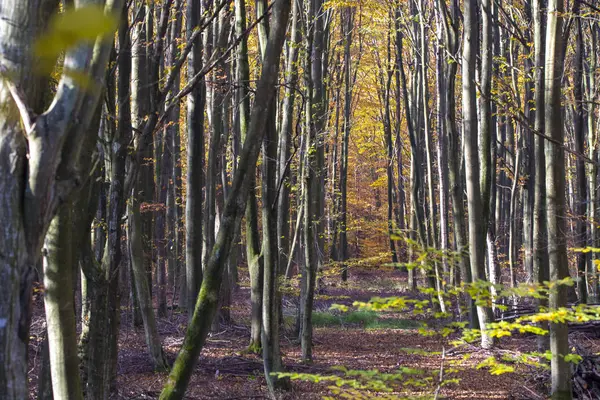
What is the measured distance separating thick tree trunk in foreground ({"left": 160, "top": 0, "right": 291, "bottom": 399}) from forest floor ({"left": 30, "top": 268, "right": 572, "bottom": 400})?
4.20 feet

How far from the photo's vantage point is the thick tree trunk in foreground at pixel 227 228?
448 cm

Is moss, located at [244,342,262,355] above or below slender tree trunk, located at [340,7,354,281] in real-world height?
below

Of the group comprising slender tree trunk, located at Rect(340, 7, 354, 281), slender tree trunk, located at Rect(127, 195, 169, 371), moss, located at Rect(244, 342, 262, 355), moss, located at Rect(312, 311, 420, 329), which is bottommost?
moss, located at Rect(312, 311, 420, 329)

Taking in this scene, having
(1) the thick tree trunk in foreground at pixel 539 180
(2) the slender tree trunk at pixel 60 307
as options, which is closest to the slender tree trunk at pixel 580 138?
(1) the thick tree trunk in foreground at pixel 539 180

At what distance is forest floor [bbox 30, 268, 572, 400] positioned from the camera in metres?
7.52

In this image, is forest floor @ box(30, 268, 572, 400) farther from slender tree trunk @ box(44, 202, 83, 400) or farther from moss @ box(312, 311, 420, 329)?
slender tree trunk @ box(44, 202, 83, 400)

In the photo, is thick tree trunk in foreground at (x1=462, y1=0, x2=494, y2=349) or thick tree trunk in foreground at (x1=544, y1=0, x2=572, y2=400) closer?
thick tree trunk in foreground at (x1=544, y1=0, x2=572, y2=400)

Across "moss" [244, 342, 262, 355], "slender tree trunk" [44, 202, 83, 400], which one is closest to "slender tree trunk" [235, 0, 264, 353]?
"moss" [244, 342, 262, 355]

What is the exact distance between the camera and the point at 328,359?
10312 mm

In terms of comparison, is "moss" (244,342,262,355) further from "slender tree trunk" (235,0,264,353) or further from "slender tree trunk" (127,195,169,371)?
"slender tree trunk" (127,195,169,371)

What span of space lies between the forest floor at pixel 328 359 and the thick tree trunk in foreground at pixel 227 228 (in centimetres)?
128

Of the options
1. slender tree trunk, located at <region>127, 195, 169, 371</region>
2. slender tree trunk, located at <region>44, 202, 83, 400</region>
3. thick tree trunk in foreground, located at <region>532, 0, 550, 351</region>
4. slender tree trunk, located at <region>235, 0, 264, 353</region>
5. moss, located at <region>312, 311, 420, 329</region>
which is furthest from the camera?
moss, located at <region>312, 311, 420, 329</region>

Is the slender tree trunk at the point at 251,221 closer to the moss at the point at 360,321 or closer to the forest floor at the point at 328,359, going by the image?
the forest floor at the point at 328,359

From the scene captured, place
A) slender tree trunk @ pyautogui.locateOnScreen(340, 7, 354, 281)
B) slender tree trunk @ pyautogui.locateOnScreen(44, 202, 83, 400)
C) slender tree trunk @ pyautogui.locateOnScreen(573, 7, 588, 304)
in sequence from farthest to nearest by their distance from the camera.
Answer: slender tree trunk @ pyautogui.locateOnScreen(340, 7, 354, 281)
slender tree trunk @ pyautogui.locateOnScreen(573, 7, 588, 304)
slender tree trunk @ pyautogui.locateOnScreen(44, 202, 83, 400)
